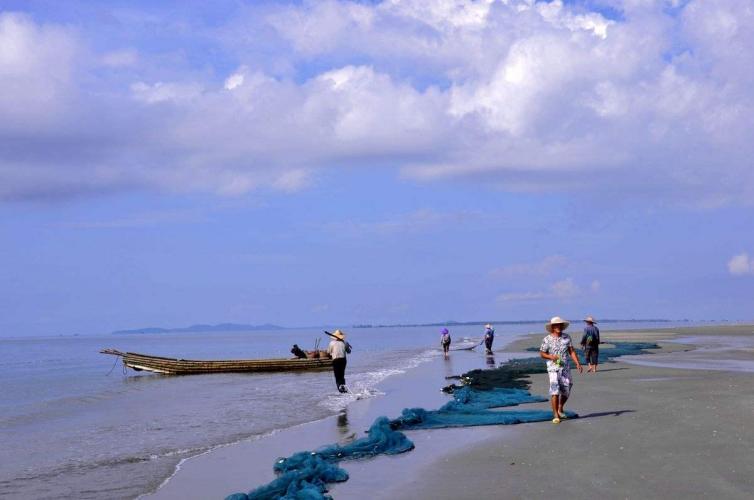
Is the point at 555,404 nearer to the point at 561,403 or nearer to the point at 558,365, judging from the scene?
the point at 561,403

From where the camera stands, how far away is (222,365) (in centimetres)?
3728

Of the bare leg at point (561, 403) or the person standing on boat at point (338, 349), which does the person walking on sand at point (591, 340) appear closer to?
the person standing on boat at point (338, 349)

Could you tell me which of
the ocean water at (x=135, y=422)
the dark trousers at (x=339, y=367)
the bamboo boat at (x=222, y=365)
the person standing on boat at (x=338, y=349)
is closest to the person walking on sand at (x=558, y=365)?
the ocean water at (x=135, y=422)

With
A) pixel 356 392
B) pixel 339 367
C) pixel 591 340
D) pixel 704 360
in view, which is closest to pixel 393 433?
pixel 339 367

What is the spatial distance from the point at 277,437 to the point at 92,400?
1553cm

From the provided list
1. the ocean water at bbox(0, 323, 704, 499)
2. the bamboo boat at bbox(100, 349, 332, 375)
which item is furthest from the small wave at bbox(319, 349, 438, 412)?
the bamboo boat at bbox(100, 349, 332, 375)

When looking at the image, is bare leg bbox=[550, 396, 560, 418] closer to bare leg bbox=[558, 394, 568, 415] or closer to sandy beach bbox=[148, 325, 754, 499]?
bare leg bbox=[558, 394, 568, 415]

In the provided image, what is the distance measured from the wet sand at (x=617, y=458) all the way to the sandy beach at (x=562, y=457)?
0.04ft

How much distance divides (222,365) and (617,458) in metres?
30.3

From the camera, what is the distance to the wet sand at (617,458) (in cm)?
786

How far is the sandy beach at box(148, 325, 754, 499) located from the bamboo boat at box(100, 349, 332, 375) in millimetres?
19752

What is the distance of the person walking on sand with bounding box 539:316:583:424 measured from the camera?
1242 cm

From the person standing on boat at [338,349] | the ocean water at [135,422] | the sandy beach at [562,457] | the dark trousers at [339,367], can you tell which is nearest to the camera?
the sandy beach at [562,457]

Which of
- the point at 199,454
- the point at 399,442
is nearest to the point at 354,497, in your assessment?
the point at 399,442
